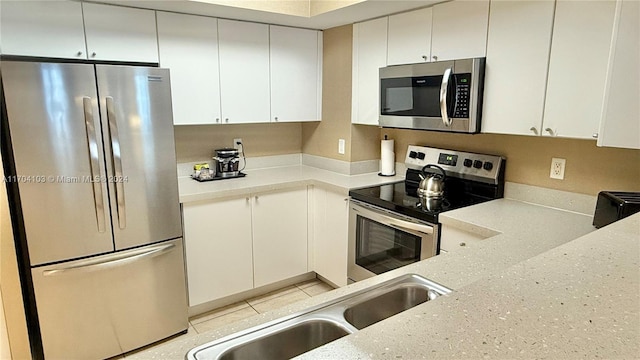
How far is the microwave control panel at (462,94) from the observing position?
85.8 inches

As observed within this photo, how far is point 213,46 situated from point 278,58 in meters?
0.53

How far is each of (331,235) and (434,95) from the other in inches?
50.5

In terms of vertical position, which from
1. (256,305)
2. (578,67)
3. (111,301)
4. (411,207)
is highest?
(578,67)

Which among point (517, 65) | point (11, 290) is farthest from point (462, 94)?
point (11, 290)

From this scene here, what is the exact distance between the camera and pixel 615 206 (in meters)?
1.64

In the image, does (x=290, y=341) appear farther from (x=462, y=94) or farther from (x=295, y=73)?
(x=295, y=73)

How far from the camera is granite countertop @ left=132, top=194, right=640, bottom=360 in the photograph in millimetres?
655

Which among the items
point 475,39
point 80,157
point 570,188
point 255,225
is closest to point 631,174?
point 570,188

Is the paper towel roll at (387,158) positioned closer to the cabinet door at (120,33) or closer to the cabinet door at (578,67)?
the cabinet door at (578,67)

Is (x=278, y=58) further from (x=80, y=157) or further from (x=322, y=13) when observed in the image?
(x=80, y=157)

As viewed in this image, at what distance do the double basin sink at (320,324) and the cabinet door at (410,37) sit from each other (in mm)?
1663

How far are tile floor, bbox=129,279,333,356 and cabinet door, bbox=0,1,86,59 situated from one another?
6.11 feet

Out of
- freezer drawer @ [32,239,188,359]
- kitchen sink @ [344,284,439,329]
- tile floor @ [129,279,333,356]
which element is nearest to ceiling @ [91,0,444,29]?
freezer drawer @ [32,239,188,359]

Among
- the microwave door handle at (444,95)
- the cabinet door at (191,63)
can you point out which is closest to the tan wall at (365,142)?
the microwave door handle at (444,95)
